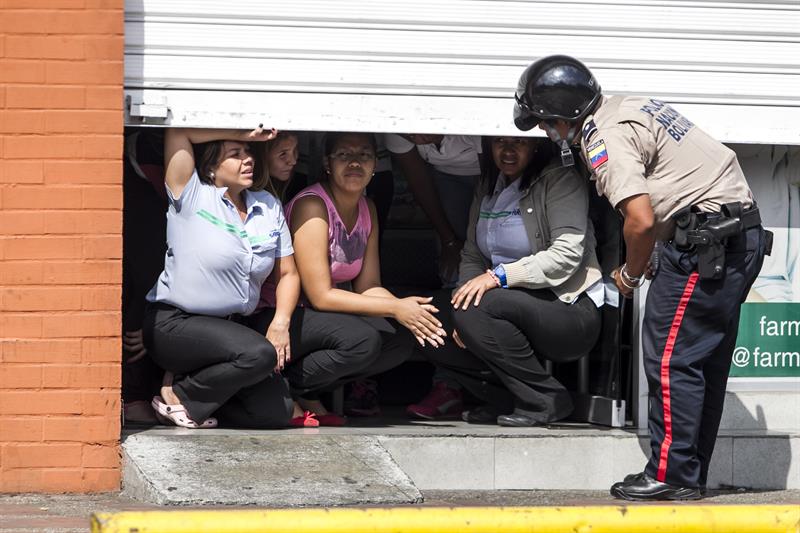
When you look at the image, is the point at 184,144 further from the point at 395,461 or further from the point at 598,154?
the point at 598,154

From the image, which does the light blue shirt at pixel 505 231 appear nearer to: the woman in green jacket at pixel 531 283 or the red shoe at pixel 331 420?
the woman in green jacket at pixel 531 283

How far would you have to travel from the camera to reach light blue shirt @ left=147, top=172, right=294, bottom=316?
583 centimetres

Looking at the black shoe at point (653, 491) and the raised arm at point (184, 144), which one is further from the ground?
the raised arm at point (184, 144)

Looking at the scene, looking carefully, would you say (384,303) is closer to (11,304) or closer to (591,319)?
(591,319)

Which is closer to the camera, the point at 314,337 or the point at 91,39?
the point at 91,39

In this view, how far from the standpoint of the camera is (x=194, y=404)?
5957mm

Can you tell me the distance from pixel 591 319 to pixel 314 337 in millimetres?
1238

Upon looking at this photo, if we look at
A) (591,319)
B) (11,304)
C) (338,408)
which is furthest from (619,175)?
(11,304)

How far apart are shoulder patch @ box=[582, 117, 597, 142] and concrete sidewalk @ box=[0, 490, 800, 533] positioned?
1.45m

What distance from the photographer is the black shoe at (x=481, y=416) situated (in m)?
6.51

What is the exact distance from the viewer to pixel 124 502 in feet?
17.8

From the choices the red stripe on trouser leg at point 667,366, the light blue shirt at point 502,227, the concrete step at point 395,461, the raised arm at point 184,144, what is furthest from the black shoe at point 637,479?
the raised arm at point 184,144

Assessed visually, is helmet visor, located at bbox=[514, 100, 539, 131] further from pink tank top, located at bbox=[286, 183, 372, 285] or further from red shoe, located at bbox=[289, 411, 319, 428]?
red shoe, located at bbox=[289, 411, 319, 428]

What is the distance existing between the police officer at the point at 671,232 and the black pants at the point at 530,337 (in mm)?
611
